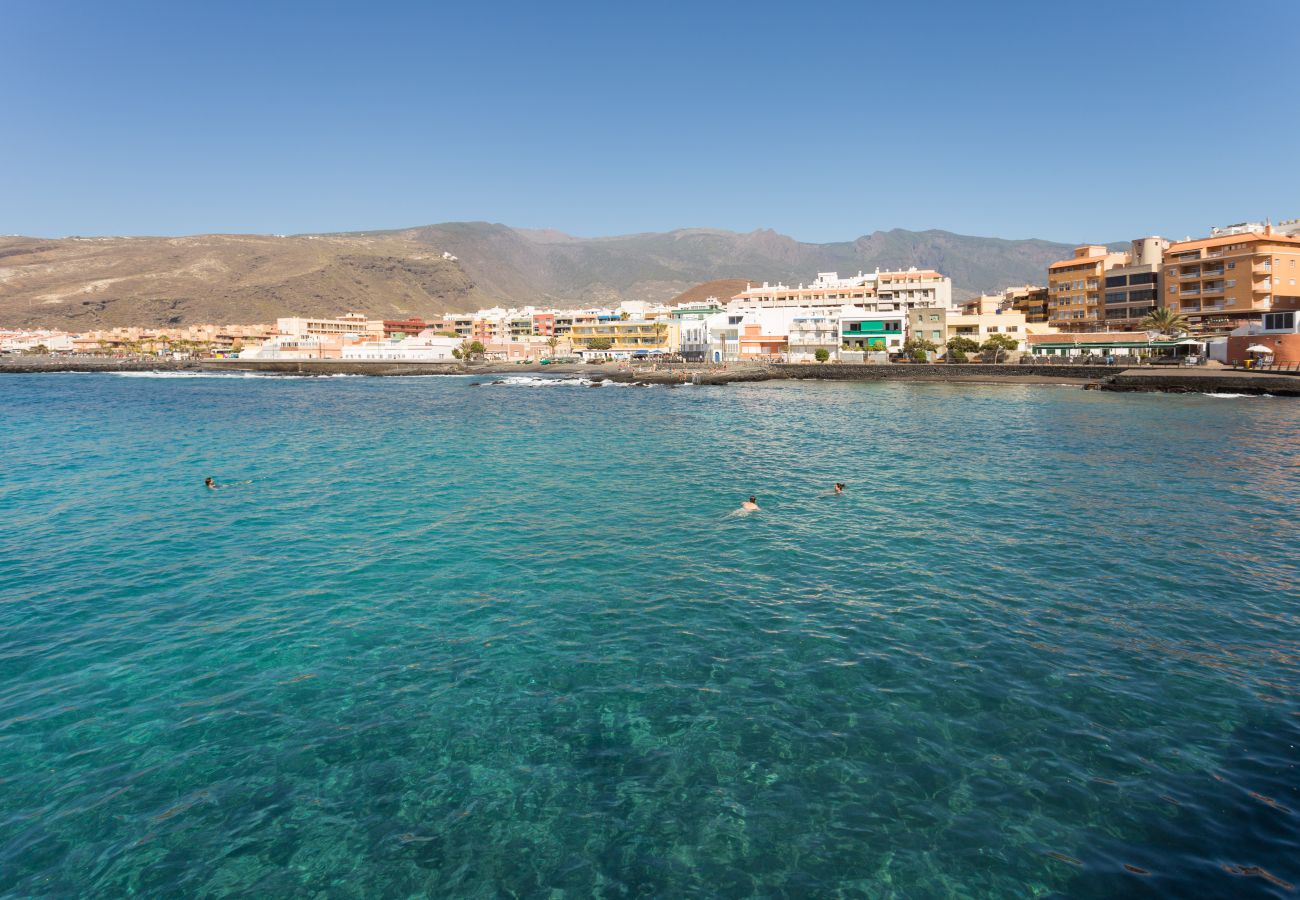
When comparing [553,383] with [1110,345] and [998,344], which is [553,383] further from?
[1110,345]

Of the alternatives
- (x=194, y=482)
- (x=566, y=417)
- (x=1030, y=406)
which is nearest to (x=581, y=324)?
(x=566, y=417)

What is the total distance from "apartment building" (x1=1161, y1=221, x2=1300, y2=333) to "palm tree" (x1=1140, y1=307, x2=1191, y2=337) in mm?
1950

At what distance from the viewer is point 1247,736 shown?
411 inches

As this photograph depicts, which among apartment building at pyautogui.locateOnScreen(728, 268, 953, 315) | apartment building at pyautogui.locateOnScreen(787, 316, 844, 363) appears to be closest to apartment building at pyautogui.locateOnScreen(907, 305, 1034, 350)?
apartment building at pyautogui.locateOnScreen(728, 268, 953, 315)

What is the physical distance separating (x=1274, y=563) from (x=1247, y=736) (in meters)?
11.0

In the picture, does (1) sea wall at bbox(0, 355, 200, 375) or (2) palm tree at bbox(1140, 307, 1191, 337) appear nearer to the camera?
(2) palm tree at bbox(1140, 307, 1191, 337)

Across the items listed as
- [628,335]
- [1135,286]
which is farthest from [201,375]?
[1135,286]

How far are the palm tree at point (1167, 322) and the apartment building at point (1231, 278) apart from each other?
76.8 inches

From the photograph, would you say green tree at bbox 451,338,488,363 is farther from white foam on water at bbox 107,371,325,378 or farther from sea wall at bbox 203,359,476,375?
white foam on water at bbox 107,371,325,378

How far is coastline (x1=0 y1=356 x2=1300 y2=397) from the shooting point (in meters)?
66.1

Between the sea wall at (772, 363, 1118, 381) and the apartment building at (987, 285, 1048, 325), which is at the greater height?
the apartment building at (987, 285, 1048, 325)

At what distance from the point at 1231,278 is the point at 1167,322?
1067cm

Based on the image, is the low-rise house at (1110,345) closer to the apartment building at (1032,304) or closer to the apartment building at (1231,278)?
the apartment building at (1231,278)

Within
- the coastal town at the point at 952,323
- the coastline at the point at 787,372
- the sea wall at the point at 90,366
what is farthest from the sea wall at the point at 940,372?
the sea wall at the point at 90,366
